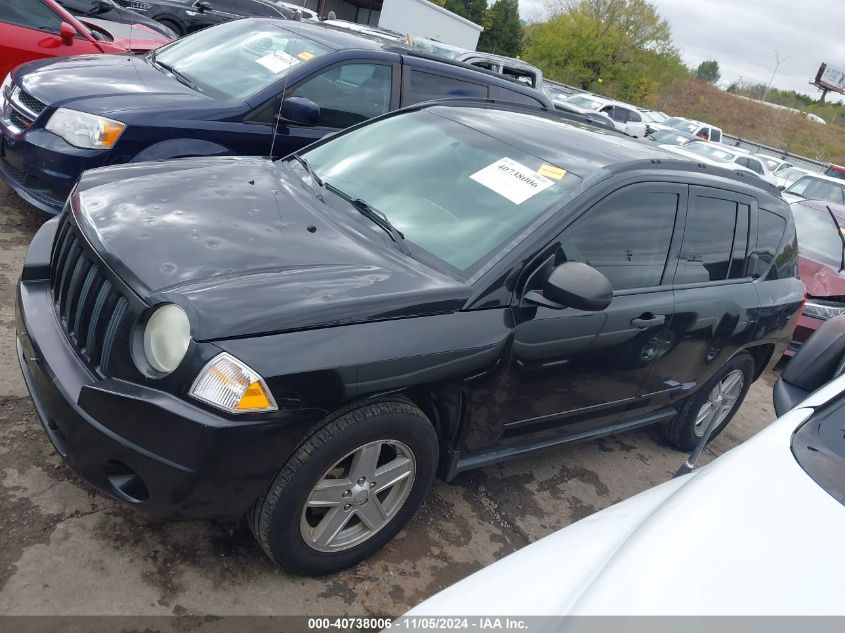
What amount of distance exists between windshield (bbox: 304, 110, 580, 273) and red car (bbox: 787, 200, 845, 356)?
3975 mm

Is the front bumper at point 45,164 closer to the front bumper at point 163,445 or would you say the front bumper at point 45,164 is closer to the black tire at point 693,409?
the front bumper at point 163,445

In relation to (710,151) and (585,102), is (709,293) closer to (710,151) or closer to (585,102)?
(710,151)

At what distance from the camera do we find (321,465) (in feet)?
7.57

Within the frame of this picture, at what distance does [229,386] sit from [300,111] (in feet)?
9.85

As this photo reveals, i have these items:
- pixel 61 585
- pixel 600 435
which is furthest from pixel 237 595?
pixel 600 435

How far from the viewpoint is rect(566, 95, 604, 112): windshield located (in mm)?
21375

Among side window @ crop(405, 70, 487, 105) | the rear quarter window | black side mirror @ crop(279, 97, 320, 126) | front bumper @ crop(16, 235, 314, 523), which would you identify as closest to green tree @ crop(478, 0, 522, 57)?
side window @ crop(405, 70, 487, 105)

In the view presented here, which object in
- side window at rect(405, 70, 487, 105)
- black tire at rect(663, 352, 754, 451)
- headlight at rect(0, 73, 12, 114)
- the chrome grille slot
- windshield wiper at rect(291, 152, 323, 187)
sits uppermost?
side window at rect(405, 70, 487, 105)

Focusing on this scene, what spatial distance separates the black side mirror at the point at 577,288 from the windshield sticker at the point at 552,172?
525 mm

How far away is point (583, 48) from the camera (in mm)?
43281

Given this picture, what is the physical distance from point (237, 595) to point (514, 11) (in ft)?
149

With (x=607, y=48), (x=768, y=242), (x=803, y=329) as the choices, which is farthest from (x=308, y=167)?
(x=607, y=48)

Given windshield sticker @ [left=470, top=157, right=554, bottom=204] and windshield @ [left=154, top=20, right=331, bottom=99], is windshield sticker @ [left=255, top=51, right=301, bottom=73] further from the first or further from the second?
windshield sticker @ [left=470, top=157, right=554, bottom=204]

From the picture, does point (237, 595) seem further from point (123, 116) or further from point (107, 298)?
point (123, 116)
